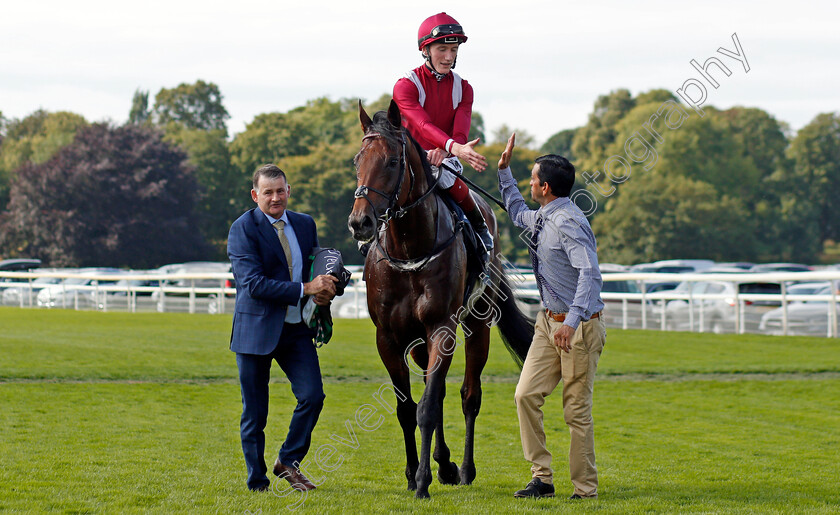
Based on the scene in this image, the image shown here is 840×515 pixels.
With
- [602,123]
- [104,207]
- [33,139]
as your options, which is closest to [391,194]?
[104,207]

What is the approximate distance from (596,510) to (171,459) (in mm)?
2764

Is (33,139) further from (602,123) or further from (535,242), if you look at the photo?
(535,242)

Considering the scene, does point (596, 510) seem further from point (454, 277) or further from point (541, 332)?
point (454, 277)

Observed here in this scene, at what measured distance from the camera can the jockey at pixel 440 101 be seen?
540 cm

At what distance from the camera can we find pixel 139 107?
82750 mm

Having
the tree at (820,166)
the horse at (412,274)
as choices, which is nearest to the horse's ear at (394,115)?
the horse at (412,274)

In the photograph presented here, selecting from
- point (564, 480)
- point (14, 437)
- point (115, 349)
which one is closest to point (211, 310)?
point (115, 349)

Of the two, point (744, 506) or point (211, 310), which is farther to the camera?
point (211, 310)

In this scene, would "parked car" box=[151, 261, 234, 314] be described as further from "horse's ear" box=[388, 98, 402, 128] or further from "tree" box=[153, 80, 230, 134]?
"tree" box=[153, 80, 230, 134]

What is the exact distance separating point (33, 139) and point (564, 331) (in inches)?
2624

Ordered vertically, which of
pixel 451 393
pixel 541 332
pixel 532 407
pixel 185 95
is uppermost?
pixel 185 95

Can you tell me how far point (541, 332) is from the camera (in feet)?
16.2

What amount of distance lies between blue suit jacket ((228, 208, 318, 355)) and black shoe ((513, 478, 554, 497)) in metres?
1.47

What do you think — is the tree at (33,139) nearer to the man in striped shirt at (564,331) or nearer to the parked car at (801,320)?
the parked car at (801,320)
